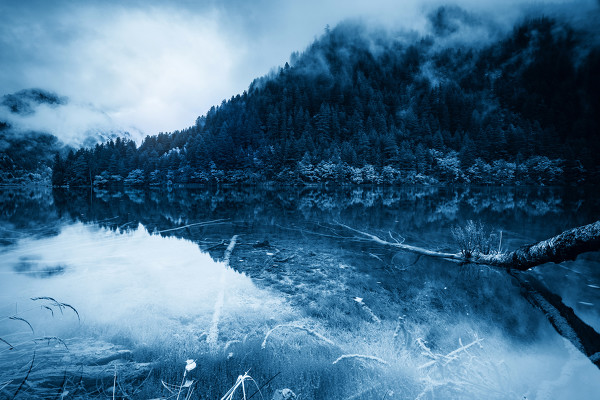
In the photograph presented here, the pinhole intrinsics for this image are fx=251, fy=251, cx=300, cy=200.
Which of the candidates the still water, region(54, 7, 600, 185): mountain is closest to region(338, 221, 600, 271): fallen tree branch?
the still water

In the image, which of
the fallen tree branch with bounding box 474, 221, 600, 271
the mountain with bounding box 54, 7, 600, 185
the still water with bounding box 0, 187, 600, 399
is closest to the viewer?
the still water with bounding box 0, 187, 600, 399

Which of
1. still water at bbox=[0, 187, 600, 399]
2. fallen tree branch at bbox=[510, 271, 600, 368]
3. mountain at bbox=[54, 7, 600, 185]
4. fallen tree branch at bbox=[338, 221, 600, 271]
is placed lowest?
still water at bbox=[0, 187, 600, 399]

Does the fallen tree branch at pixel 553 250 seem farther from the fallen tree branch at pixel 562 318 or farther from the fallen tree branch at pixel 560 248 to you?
the fallen tree branch at pixel 562 318

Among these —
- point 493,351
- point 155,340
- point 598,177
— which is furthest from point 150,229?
point 598,177

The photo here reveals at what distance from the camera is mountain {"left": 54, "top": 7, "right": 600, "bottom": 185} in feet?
174

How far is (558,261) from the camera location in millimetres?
3814

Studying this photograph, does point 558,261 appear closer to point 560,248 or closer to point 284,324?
point 560,248

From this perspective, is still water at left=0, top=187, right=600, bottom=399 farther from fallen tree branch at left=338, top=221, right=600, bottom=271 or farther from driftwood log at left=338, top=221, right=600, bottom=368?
fallen tree branch at left=338, top=221, right=600, bottom=271

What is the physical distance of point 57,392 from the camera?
2684mm

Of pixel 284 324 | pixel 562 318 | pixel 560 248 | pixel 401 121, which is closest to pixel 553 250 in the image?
pixel 560 248

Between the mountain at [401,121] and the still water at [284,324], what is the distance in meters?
45.9

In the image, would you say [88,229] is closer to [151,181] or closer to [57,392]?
[57,392]

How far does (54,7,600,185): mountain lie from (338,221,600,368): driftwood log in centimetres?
4668

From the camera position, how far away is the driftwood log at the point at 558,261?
3330 mm
